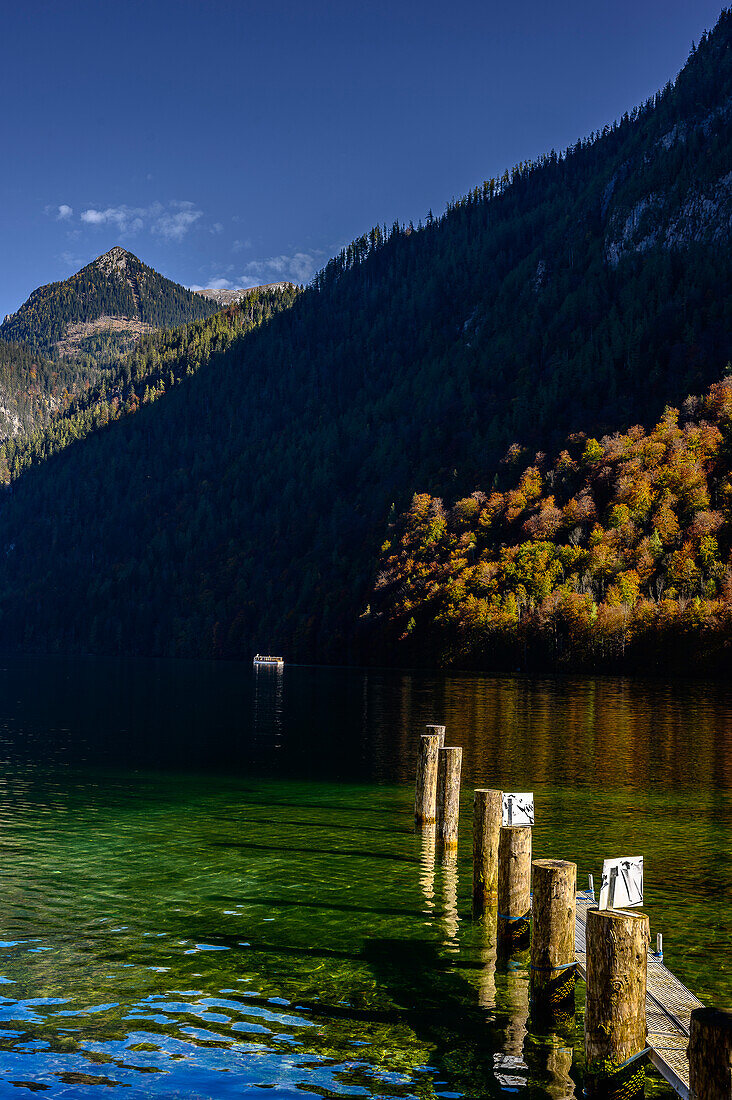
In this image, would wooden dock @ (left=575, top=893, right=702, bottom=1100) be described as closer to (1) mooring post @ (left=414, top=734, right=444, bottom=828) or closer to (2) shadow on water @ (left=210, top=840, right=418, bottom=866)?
(2) shadow on water @ (left=210, top=840, right=418, bottom=866)

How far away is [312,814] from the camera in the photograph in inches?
1117

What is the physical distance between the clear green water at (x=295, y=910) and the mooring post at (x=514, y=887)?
60cm

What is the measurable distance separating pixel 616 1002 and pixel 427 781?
48.7 ft

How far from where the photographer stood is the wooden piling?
24281 mm

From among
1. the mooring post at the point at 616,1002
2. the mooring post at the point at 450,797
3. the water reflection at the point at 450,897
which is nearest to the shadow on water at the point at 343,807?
the mooring post at the point at 450,797

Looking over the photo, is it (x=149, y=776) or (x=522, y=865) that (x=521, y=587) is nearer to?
(x=149, y=776)

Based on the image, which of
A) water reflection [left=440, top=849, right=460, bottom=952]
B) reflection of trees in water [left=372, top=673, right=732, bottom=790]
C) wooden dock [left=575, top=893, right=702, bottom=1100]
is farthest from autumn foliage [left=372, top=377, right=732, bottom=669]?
wooden dock [left=575, top=893, right=702, bottom=1100]

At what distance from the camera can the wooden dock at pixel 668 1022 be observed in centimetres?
991

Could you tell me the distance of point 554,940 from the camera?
12.6 m

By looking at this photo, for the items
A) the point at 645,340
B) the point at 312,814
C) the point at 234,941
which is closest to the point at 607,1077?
the point at 234,941

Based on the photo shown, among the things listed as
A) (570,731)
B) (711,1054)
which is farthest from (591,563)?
(711,1054)

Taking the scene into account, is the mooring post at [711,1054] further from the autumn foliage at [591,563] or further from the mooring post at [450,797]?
the autumn foliage at [591,563]

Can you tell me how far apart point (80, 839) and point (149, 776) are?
11.7 meters

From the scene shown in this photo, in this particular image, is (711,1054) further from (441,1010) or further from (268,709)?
(268,709)
